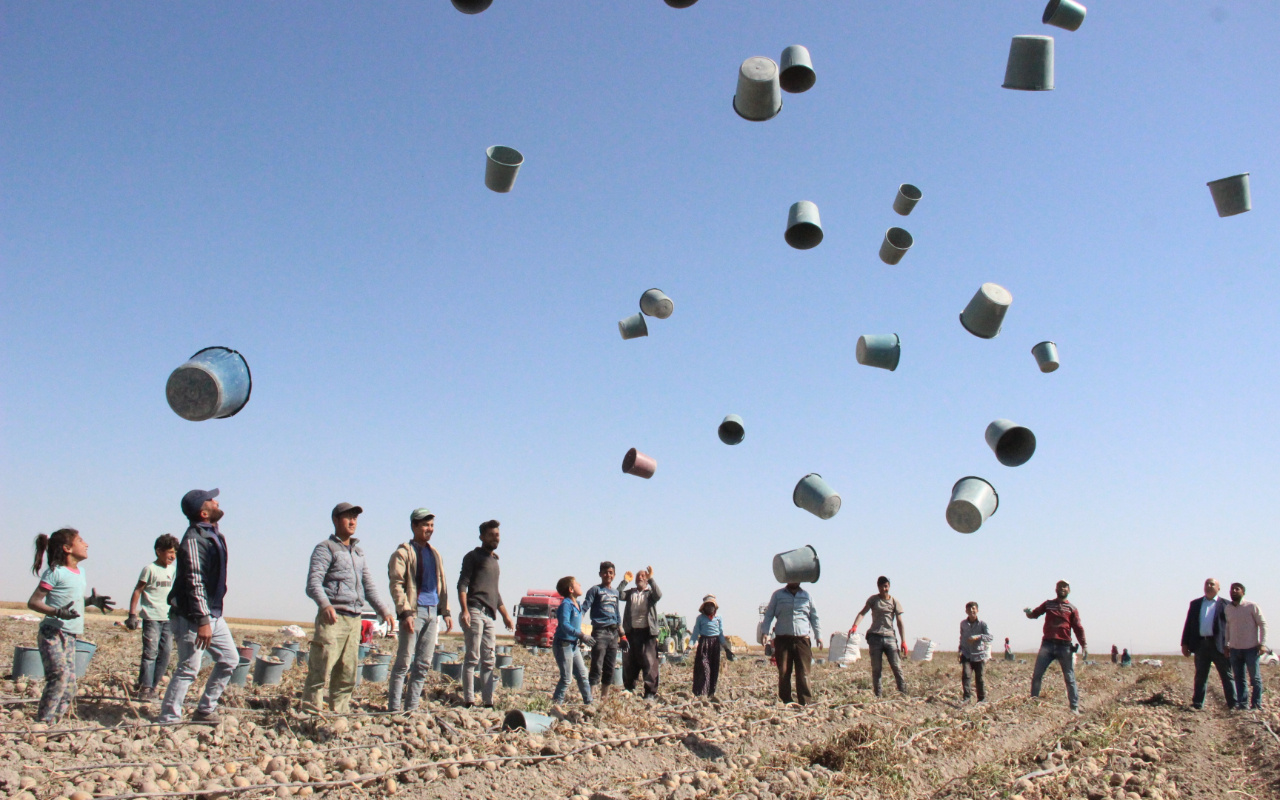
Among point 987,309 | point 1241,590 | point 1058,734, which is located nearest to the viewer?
point 987,309

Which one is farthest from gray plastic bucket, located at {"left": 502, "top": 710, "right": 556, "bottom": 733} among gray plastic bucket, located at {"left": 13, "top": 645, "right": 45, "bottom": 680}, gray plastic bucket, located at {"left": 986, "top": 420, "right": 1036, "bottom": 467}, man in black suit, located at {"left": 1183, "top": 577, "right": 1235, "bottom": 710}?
man in black suit, located at {"left": 1183, "top": 577, "right": 1235, "bottom": 710}

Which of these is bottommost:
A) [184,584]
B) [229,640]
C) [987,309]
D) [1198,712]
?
[1198,712]

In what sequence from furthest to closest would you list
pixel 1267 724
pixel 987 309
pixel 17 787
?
1. pixel 1267 724
2. pixel 987 309
3. pixel 17 787

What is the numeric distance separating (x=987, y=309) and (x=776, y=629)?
11.0 feet

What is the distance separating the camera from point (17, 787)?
3.27 m

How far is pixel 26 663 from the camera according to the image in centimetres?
629

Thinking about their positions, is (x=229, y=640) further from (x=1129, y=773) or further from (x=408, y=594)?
(x=1129, y=773)

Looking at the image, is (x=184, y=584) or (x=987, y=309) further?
(x=987, y=309)

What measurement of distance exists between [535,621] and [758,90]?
1630cm

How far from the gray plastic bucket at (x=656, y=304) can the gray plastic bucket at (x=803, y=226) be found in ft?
5.91

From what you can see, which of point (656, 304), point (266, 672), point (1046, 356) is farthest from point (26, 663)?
point (1046, 356)

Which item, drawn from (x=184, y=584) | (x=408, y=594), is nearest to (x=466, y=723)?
(x=408, y=594)

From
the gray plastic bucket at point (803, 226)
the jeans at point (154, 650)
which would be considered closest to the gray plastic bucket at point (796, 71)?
the gray plastic bucket at point (803, 226)

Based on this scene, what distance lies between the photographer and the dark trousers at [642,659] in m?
7.93
